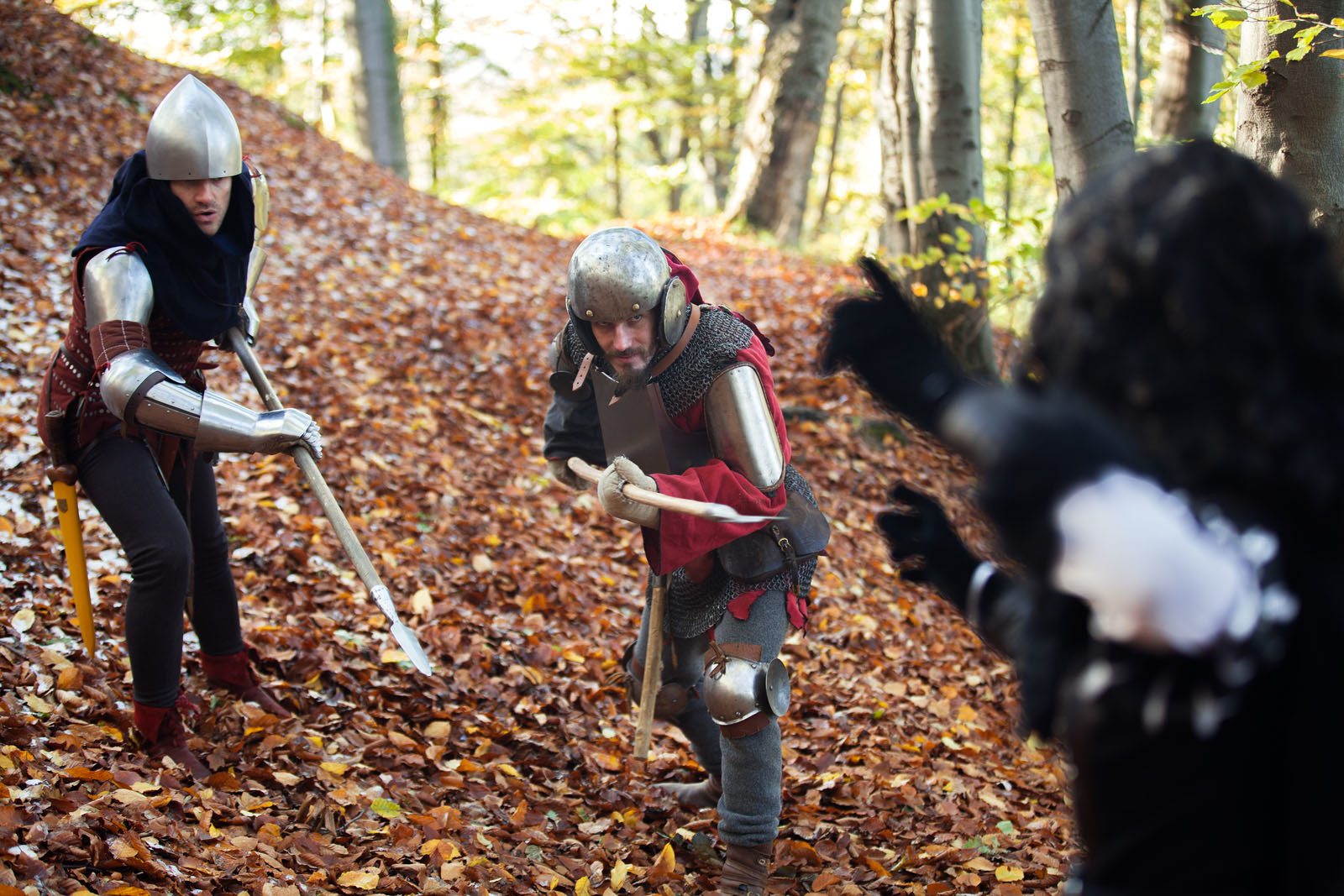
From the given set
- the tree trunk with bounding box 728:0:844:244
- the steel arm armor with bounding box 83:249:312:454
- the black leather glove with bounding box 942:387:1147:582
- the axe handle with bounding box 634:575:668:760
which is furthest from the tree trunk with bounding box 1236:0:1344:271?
the tree trunk with bounding box 728:0:844:244

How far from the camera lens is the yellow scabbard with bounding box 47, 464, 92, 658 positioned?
3.46m

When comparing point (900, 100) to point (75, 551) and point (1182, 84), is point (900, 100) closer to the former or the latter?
point (1182, 84)

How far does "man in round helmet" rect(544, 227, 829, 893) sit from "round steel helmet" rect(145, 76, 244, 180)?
1.32 m

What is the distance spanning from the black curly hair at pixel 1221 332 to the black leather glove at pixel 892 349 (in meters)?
0.69

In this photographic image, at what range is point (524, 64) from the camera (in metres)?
18.5

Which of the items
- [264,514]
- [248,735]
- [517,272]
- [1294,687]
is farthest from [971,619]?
[517,272]

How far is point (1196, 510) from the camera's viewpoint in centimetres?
120

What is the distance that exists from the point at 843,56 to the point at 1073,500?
56.3 ft

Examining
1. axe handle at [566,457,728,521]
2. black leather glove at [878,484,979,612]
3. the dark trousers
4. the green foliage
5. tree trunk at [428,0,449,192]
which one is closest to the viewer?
black leather glove at [878,484,979,612]

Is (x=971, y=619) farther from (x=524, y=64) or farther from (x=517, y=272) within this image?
(x=524, y=64)

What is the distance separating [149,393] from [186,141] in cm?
87

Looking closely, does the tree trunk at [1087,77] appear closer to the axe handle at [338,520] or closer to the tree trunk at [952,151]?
the tree trunk at [952,151]

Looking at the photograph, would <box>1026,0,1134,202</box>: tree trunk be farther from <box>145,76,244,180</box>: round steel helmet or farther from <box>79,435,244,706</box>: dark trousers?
<box>79,435,244,706</box>: dark trousers

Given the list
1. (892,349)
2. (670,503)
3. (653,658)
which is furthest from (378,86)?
(892,349)
